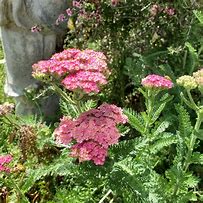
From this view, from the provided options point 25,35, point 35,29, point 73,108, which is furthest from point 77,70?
point 25,35

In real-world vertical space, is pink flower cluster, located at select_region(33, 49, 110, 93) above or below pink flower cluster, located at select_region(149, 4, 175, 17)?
above

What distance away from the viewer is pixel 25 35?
3139mm

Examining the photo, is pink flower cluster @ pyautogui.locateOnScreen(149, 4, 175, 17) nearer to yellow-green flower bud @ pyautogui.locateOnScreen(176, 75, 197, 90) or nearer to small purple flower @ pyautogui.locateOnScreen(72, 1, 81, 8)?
small purple flower @ pyautogui.locateOnScreen(72, 1, 81, 8)

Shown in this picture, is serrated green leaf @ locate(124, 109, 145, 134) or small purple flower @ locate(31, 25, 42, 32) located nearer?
serrated green leaf @ locate(124, 109, 145, 134)

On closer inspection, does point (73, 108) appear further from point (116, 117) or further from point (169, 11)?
point (169, 11)

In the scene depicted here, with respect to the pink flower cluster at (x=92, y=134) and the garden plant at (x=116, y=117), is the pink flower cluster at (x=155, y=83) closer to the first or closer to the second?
the garden plant at (x=116, y=117)

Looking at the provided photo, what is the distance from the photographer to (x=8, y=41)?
10.5 feet

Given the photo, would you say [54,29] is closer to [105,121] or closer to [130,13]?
[130,13]

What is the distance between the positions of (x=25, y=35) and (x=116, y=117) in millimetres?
1150

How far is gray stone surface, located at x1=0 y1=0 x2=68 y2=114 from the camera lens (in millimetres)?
2969

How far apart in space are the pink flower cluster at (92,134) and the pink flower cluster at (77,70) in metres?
0.12

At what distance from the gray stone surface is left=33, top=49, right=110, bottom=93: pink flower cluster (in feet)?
2.30

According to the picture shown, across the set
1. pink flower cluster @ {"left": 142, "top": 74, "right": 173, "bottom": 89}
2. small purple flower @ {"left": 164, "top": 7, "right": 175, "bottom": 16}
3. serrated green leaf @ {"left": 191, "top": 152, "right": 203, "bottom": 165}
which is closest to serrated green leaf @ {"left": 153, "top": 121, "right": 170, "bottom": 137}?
serrated green leaf @ {"left": 191, "top": 152, "right": 203, "bottom": 165}

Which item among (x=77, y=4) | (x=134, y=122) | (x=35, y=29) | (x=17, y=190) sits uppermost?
(x=77, y=4)
